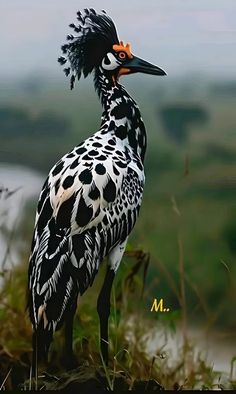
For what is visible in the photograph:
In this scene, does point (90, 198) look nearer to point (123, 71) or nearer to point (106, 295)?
point (106, 295)

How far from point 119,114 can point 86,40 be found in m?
0.34

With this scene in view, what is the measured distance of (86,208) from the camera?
496 cm

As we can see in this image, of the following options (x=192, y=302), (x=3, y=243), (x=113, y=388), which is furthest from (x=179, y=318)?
(x=3, y=243)

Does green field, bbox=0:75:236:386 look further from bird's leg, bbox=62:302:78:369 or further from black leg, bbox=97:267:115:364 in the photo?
bird's leg, bbox=62:302:78:369

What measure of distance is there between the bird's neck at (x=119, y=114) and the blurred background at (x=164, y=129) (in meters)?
0.03

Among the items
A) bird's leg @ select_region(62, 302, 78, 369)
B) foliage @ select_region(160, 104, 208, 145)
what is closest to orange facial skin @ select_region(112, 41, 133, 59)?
foliage @ select_region(160, 104, 208, 145)

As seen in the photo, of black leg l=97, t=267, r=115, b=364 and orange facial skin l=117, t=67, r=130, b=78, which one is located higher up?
orange facial skin l=117, t=67, r=130, b=78

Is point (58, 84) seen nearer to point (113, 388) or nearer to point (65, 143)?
point (65, 143)

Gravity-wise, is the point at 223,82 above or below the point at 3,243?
above

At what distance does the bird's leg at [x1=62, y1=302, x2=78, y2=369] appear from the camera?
16.5ft

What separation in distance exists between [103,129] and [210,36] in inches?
23.1

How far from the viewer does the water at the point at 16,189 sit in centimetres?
505

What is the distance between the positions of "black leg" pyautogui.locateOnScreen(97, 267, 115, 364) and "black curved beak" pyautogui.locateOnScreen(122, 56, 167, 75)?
833mm

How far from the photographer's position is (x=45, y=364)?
506 cm
